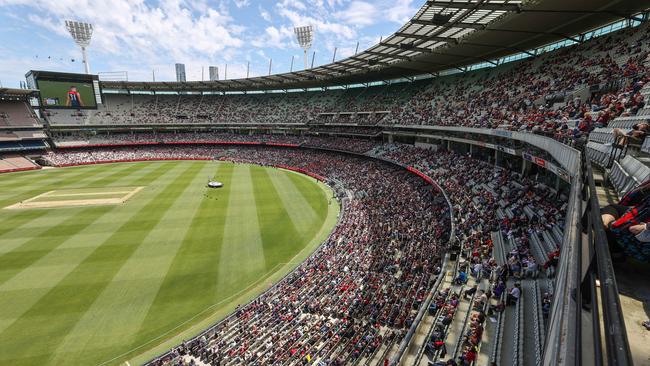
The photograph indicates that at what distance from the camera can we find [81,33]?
7806 cm

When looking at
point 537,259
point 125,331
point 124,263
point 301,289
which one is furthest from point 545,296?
point 124,263

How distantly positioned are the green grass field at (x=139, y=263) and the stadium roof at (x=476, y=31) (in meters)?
18.0

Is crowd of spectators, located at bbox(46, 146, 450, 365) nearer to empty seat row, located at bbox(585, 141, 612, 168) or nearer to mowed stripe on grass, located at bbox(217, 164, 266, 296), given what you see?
mowed stripe on grass, located at bbox(217, 164, 266, 296)

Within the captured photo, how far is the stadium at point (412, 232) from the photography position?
6.74 meters

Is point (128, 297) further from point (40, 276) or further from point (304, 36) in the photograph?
point (304, 36)

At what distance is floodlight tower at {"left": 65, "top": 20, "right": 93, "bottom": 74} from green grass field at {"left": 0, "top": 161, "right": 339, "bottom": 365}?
53.2m

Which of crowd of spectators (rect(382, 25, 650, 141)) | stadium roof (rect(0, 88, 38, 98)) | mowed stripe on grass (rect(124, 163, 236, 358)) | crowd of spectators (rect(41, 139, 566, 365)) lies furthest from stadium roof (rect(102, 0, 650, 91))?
stadium roof (rect(0, 88, 38, 98))

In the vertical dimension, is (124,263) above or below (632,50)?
below

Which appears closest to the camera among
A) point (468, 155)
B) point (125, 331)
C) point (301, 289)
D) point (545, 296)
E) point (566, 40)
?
point (545, 296)

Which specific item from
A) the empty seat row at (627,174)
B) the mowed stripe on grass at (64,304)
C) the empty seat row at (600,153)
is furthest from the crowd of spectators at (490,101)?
the mowed stripe on grass at (64,304)

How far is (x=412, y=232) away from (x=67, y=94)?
3050 inches

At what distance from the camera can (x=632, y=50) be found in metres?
21.3

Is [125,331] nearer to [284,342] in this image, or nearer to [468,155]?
[284,342]

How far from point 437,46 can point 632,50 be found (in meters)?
15.9
